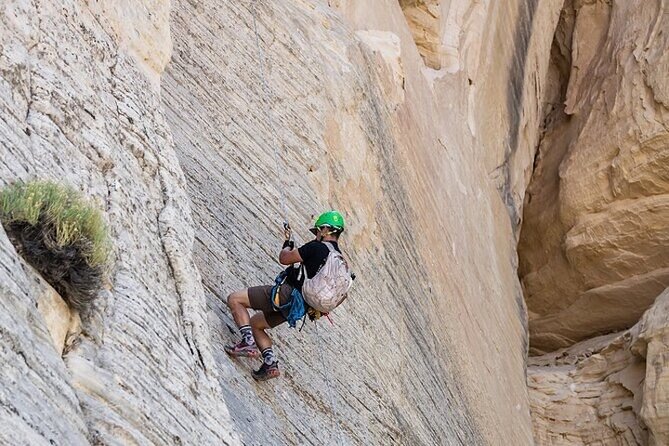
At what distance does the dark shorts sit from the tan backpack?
17 centimetres

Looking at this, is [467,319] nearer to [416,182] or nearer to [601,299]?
[416,182]

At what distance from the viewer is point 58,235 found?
16.7ft

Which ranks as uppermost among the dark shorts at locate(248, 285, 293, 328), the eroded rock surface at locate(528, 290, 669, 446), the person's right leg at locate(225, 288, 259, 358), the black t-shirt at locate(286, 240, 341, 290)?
the black t-shirt at locate(286, 240, 341, 290)

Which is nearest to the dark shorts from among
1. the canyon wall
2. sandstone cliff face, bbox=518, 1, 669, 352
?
the canyon wall

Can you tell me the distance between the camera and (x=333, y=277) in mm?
8133

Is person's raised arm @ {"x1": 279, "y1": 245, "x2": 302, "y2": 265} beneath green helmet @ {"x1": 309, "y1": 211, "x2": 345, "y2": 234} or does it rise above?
beneath

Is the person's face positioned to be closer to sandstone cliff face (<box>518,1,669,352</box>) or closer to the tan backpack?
the tan backpack

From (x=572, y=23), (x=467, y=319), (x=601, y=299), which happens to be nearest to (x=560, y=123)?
(x=572, y=23)

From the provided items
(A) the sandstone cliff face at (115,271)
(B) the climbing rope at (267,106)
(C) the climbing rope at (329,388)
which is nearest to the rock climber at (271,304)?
(C) the climbing rope at (329,388)

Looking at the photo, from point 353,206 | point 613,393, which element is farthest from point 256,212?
point 613,393

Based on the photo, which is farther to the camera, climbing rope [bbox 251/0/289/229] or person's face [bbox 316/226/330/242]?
climbing rope [bbox 251/0/289/229]

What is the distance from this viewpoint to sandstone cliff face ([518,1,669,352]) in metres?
23.0

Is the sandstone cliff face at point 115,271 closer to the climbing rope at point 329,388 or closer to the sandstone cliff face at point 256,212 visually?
the sandstone cliff face at point 256,212

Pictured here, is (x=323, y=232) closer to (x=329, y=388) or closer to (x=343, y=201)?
(x=329, y=388)
